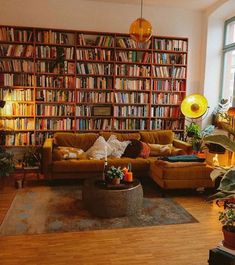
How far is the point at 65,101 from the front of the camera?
17.7 feet

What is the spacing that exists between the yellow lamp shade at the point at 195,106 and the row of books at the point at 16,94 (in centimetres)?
271

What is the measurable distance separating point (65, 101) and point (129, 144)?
4.74ft

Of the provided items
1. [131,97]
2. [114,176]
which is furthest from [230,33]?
[114,176]

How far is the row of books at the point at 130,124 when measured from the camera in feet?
18.5

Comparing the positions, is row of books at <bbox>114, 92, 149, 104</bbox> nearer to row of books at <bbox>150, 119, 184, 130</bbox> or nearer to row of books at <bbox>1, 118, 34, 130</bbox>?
row of books at <bbox>150, 119, 184, 130</bbox>

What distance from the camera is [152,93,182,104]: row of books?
18.8 feet

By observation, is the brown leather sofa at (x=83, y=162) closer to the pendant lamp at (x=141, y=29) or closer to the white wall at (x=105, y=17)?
the pendant lamp at (x=141, y=29)

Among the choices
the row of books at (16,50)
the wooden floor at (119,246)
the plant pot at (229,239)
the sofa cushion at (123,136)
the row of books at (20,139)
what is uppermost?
the row of books at (16,50)

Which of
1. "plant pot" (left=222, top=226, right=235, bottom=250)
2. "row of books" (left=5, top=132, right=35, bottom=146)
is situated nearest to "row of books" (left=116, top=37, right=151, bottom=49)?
"row of books" (left=5, top=132, right=35, bottom=146)

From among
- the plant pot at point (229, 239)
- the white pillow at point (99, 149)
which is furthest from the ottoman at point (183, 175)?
the plant pot at point (229, 239)

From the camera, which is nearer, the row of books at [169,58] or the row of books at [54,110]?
the row of books at [54,110]

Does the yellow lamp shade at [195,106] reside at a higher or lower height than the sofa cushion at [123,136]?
higher

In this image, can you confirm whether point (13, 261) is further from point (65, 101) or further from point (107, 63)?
point (107, 63)

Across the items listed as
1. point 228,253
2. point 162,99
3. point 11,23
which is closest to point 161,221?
point 228,253
